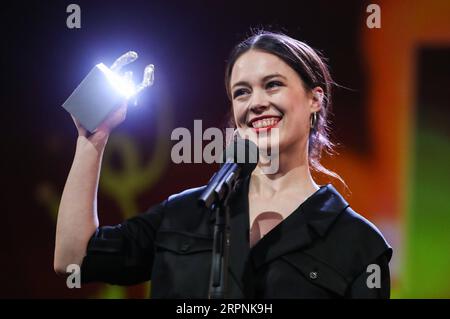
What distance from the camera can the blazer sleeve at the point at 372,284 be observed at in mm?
1382

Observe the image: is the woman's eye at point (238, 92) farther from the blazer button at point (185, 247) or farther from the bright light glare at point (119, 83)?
the blazer button at point (185, 247)

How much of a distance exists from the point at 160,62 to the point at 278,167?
0.79m

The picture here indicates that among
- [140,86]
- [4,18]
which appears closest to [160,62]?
[4,18]

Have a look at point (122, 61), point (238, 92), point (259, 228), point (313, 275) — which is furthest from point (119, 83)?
point (313, 275)

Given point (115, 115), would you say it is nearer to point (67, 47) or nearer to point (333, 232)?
point (333, 232)

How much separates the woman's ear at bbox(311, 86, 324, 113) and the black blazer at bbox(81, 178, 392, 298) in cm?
24

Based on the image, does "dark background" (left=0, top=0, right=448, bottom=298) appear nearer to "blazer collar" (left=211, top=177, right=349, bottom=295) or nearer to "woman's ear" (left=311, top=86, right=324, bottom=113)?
"woman's ear" (left=311, top=86, right=324, bottom=113)

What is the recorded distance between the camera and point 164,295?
1.39 meters

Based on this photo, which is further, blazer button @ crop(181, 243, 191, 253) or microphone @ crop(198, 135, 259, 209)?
blazer button @ crop(181, 243, 191, 253)

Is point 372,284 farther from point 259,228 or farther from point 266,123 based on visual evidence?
point 266,123

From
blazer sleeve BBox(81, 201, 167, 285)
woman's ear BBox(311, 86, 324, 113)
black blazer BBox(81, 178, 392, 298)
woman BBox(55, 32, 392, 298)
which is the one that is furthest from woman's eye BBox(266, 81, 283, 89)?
blazer sleeve BBox(81, 201, 167, 285)

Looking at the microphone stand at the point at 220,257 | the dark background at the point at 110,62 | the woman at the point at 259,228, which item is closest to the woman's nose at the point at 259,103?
the woman at the point at 259,228

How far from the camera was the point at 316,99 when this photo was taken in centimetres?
168

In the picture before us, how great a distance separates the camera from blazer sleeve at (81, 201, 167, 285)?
1.45 metres
